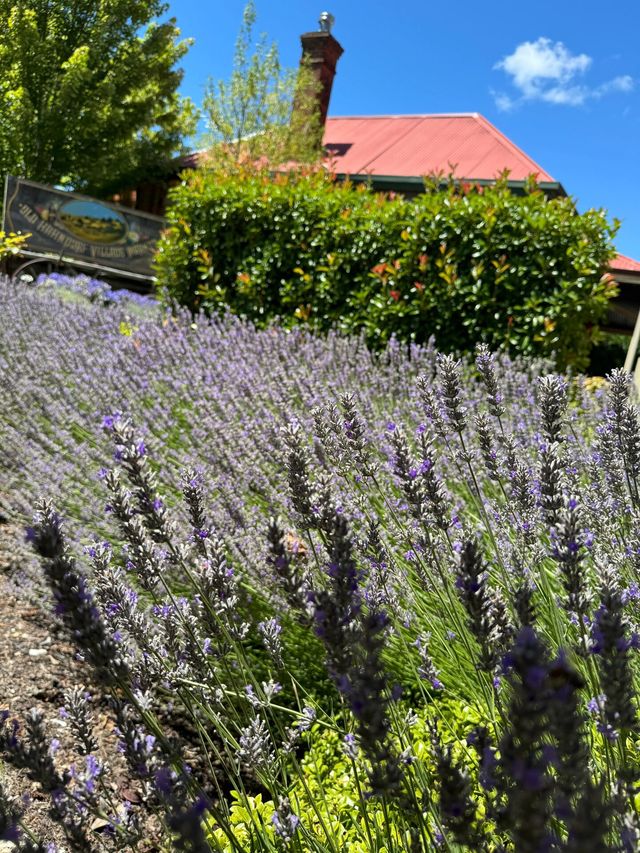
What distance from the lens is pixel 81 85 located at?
57.8 ft

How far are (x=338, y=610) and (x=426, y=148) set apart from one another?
18.9 m

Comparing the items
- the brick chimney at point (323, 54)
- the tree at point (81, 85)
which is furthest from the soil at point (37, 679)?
the brick chimney at point (323, 54)

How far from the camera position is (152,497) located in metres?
1.32

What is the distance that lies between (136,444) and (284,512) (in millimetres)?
1648

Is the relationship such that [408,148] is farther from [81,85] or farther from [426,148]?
[81,85]

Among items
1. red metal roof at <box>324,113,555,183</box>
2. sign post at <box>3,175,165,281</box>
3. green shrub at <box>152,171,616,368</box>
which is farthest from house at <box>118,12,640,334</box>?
green shrub at <box>152,171,616,368</box>

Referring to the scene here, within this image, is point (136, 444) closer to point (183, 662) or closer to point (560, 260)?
point (183, 662)

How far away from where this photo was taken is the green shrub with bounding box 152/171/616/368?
6273mm

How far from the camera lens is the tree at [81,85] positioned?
16688mm

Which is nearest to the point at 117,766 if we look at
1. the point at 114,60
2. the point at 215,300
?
the point at 215,300

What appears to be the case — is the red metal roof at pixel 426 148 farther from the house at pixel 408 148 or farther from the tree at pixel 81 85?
the tree at pixel 81 85

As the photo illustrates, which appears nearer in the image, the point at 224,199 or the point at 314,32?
the point at 224,199

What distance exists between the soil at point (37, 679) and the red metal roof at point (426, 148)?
46.5 ft

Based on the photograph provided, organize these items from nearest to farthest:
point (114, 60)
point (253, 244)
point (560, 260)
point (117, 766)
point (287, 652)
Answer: point (117, 766), point (287, 652), point (560, 260), point (253, 244), point (114, 60)
